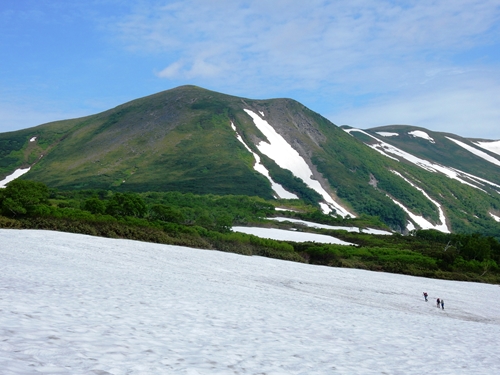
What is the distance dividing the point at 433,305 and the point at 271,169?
145341 millimetres

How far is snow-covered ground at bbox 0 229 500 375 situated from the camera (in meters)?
9.06

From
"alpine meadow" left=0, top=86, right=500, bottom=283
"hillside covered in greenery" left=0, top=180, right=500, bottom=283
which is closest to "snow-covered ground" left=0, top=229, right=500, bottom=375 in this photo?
"hillside covered in greenery" left=0, top=180, right=500, bottom=283

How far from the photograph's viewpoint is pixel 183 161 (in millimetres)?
181000

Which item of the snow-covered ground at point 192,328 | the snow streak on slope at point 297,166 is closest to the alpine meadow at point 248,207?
the snow streak on slope at point 297,166

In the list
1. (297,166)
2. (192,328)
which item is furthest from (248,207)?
(192,328)

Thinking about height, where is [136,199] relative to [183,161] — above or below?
below

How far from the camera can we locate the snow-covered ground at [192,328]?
9.06 meters

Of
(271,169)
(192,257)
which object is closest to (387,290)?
(192,257)

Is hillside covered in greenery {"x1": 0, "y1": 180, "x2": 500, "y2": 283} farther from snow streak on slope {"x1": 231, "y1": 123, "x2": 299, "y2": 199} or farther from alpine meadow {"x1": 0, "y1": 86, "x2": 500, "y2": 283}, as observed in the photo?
snow streak on slope {"x1": 231, "y1": 123, "x2": 299, "y2": 199}

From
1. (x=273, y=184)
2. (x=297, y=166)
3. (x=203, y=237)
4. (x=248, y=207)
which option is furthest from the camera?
(x=297, y=166)

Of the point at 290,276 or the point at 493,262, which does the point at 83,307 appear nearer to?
the point at 290,276

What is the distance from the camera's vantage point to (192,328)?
1267 centimetres

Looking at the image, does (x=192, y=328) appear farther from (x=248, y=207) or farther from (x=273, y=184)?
(x=273, y=184)

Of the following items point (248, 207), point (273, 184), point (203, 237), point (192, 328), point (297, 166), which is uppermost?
point (297, 166)
